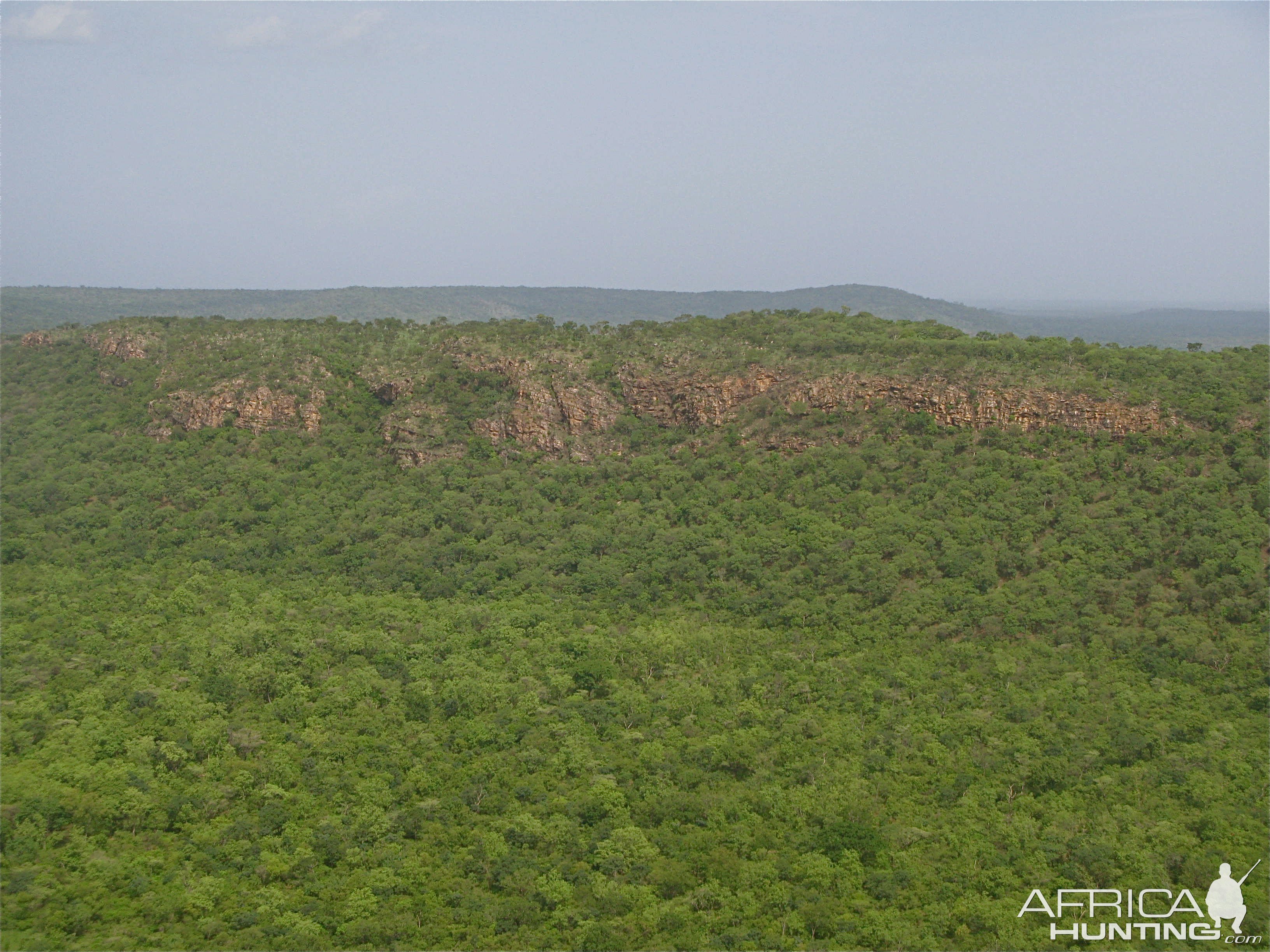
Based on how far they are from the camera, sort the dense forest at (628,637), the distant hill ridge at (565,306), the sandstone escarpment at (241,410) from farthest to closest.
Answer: the distant hill ridge at (565,306) < the sandstone escarpment at (241,410) < the dense forest at (628,637)

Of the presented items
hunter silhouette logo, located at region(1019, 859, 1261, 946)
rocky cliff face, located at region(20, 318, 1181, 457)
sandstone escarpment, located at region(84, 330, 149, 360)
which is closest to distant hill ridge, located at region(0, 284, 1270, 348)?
sandstone escarpment, located at region(84, 330, 149, 360)

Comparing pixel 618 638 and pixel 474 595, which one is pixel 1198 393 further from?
pixel 474 595

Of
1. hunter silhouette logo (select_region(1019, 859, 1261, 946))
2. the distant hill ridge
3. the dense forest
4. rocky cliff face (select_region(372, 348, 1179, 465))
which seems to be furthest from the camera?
the distant hill ridge

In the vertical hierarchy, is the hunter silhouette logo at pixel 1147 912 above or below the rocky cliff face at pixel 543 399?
below

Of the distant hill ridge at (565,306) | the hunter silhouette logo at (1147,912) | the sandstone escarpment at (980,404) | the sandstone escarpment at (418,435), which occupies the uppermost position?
the distant hill ridge at (565,306)

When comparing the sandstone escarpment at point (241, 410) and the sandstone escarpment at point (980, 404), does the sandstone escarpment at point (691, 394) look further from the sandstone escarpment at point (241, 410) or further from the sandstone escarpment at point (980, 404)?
the sandstone escarpment at point (241, 410)

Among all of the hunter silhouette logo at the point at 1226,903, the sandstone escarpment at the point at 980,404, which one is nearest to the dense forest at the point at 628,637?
the sandstone escarpment at the point at 980,404

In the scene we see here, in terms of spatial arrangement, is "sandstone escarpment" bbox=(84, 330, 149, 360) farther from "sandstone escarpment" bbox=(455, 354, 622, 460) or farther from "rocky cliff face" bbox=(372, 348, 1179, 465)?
"sandstone escarpment" bbox=(455, 354, 622, 460)
